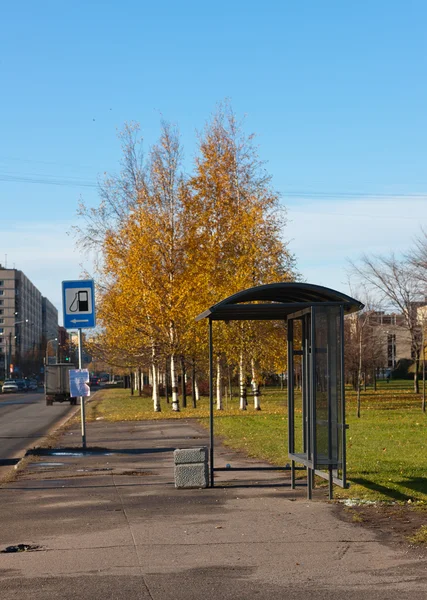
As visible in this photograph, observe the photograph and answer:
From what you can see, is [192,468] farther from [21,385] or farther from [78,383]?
[21,385]

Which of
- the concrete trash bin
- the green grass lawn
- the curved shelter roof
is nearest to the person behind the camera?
the curved shelter roof

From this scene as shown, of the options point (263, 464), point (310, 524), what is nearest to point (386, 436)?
point (263, 464)

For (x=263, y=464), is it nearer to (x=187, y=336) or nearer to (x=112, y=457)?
(x=112, y=457)

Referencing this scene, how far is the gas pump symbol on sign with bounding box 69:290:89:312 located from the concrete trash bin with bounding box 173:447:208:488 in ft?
24.0

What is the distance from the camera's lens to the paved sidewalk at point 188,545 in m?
6.84

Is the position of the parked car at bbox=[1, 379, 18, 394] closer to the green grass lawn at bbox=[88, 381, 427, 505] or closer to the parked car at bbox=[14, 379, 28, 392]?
the parked car at bbox=[14, 379, 28, 392]

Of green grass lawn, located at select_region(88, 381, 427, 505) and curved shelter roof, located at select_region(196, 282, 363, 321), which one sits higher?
curved shelter roof, located at select_region(196, 282, 363, 321)

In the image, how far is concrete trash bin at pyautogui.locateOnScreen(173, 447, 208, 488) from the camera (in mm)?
12203

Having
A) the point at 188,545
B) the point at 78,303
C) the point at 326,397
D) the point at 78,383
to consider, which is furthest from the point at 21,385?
the point at 188,545

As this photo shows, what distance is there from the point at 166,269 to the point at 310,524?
2821cm

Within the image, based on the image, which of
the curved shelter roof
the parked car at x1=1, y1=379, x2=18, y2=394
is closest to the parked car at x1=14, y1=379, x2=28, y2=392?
the parked car at x1=1, y1=379, x2=18, y2=394

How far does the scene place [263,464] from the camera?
15.3m

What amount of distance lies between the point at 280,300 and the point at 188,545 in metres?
5.02

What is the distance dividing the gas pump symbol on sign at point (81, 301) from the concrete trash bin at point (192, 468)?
24.0ft
